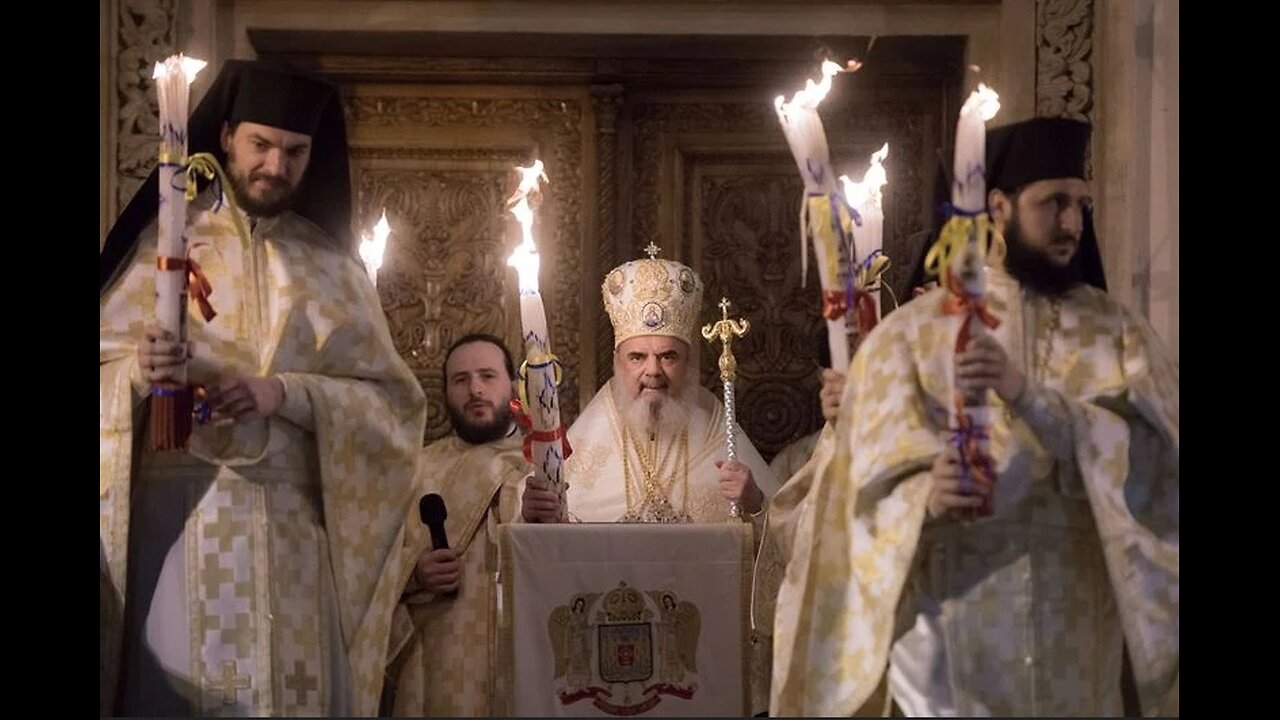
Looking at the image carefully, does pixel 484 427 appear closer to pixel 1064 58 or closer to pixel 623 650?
pixel 623 650

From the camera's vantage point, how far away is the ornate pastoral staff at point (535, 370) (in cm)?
740

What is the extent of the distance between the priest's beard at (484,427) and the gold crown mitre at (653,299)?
0.63 meters

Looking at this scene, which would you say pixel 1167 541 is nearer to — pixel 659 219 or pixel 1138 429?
pixel 1138 429

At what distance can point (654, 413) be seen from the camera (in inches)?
349

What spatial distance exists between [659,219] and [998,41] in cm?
157

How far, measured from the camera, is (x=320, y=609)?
22.5 ft

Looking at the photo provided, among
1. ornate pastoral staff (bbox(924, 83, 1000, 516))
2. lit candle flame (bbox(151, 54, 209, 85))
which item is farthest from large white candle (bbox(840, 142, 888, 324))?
lit candle flame (bbox(151, 54, 209, 85))

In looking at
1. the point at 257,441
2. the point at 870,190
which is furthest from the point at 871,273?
the point at 257,441

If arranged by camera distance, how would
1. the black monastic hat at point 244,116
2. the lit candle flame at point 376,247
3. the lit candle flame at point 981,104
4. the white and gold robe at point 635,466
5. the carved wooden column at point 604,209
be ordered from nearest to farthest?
the lit candle flame at point 981,104, the black monastic hat at point 244,116, the lit candle flame at point 376,247, the white and gold robe at point 635,466, the carved wooden column at point 604,209

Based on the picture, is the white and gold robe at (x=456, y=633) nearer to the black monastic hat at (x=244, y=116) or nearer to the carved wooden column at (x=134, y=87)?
the black monastic hat at (x=244, y=116)

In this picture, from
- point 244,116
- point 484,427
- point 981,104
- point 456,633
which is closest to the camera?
point 981,104

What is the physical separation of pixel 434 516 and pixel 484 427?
0.78 metres

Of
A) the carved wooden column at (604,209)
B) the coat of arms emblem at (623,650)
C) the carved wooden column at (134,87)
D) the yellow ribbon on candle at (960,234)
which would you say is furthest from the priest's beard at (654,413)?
the yellow ribbon on candle at (960,234)

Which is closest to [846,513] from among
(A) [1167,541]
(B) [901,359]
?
(B) [901,359]
